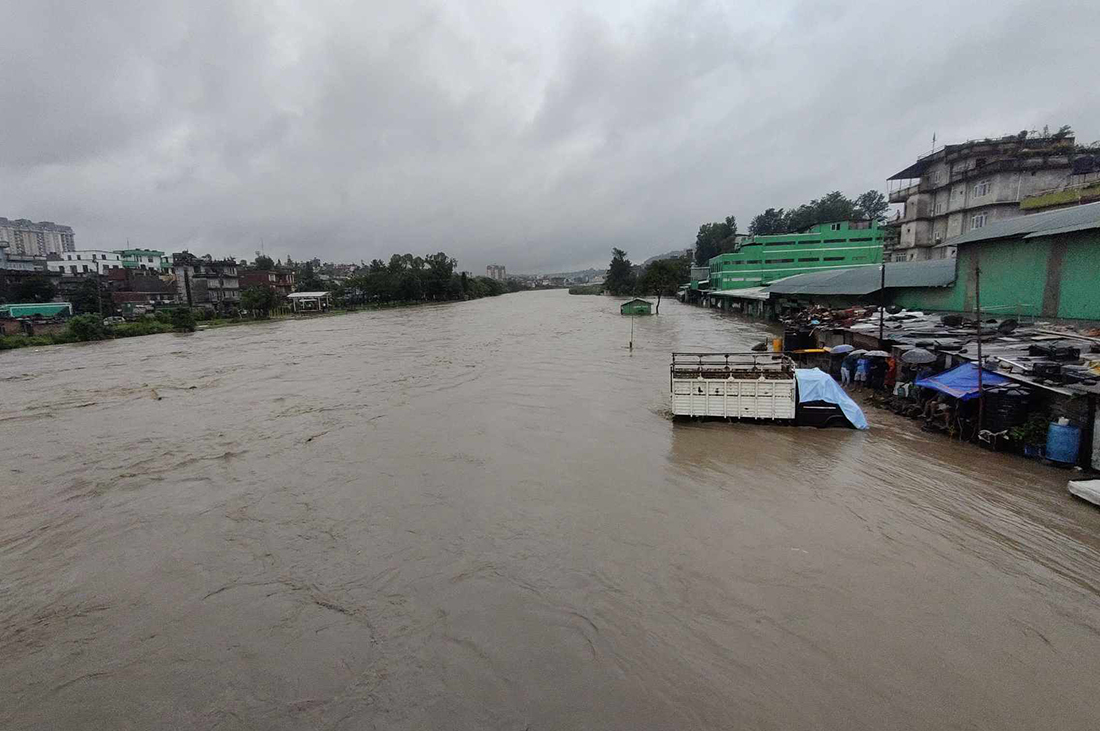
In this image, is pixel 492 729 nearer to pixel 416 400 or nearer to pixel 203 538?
pixel 203 538

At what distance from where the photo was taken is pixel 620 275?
10912cm

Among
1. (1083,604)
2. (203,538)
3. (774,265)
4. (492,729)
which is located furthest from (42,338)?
(774,265)

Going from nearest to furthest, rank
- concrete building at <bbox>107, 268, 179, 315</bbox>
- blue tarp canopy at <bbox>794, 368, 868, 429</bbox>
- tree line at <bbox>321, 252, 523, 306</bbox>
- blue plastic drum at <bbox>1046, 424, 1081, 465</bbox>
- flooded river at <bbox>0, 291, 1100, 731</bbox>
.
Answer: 1. flooded river at <bbox>0, 291, 1100, 731</bbox>
2. blue plastic drum at <bbox>1046, 424, 1081, 465</bbox>
3. blue tarp canopy at <bbox>794, 368, 868, 429</bbox>
4. concrete building at <bbox>107, 268, 179, 315</bbox>
5. tree line at <bbox>321, 252, 523, 306</bbox>

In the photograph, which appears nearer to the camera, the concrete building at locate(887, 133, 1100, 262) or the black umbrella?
the black umbrella

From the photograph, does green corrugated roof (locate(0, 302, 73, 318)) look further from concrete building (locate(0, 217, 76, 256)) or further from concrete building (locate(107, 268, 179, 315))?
concrete building (locate(0, 217, 76, 256))

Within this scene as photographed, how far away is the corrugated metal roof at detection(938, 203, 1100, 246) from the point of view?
46.2 ft

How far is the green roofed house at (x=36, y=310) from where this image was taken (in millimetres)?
41375

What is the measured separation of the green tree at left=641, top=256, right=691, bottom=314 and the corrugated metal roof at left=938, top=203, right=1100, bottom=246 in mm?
63355

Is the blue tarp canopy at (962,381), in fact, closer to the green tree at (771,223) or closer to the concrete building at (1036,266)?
the concrete building at (1036,266)

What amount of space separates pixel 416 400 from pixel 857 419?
12877 millimetres

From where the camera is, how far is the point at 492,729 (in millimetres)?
4145

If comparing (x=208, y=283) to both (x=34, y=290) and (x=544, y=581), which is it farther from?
(x=544, y=581)

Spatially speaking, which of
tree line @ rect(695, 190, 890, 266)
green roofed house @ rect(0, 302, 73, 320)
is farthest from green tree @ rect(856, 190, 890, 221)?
green roofed house @ rect(0, 302, 73, 320)

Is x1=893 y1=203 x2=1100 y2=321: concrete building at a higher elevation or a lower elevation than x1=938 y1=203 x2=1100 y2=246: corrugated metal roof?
lower
